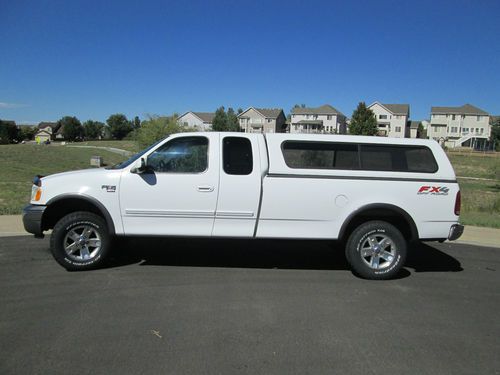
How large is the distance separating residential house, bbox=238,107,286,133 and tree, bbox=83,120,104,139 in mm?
58159

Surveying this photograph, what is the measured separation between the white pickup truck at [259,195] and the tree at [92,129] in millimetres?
133830

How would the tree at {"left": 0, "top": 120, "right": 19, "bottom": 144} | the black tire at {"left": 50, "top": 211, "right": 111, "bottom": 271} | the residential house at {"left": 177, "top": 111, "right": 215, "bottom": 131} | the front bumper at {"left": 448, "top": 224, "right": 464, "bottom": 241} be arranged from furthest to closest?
the residential house at {"left": 177, "top": 111, "right": 215, "bottom": 131} < the tree at {"left": 0, "top": 120, "right": 19, "bottom": 144} < the front bumper at {"left": 448, "top": 224, "right": 464, "bottom": 241} < the black tire at {"left": 50, "top": 211, "right": 111, "bottom": 271}

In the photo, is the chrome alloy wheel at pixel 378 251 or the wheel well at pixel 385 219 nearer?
the wheel well at pixel 385 219

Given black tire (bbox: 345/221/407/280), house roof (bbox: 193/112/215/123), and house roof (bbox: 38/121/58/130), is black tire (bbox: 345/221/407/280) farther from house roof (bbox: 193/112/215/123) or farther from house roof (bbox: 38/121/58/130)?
house roof (bbox: 38/121/58/130)

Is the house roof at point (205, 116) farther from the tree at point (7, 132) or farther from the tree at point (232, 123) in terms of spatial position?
the tree at point (7, 132)

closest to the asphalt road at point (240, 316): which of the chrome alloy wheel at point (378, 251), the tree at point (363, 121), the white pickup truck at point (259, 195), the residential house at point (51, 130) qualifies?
the chrome alloy wheel at point (378, 251)

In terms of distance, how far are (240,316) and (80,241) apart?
8.52 ft

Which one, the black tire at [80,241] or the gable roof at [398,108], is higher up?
the gable roof at [398,108]

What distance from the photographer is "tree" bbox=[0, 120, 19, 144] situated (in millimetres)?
97931

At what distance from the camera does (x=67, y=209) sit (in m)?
5.92

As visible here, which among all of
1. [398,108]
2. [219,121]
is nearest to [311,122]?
[398,108]

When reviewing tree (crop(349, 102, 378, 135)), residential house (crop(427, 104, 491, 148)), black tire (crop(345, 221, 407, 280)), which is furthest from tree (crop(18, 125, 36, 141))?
black tire (crop(345, 221, 407, 280))

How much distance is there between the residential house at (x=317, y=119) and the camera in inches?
3627

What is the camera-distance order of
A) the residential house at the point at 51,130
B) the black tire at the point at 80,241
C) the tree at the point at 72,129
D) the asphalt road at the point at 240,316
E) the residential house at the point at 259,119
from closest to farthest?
the asphalt road at the point at 240,316 < the black tire at the point at 80,241 < the residential house at the point at 259,119 < the tree at the point at 72,129 < the residential house at the point at 51,130
